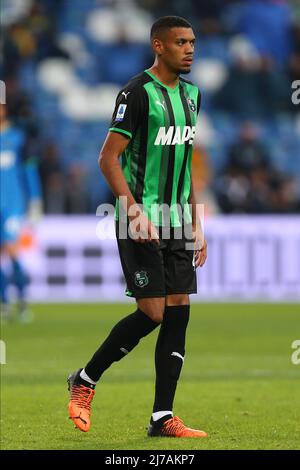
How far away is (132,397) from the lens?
835 cm

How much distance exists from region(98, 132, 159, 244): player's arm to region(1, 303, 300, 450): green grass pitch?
1.03m

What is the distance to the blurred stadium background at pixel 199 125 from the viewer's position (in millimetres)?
18078

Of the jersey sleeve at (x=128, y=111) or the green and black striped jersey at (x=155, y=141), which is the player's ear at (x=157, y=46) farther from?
the jersey sleeve at (x=128, y=111)

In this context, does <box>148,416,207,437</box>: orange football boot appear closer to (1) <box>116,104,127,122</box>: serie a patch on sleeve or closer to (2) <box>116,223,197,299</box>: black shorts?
(2) <box>116,223,197,299</box>: black shorts

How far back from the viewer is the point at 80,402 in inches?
253

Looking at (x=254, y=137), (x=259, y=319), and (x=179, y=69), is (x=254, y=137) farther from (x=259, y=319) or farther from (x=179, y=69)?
(x=179, y=69)

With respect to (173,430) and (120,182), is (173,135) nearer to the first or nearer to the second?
(120,182)

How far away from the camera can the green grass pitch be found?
21.0 ft

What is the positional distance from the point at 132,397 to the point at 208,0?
54.2 feet

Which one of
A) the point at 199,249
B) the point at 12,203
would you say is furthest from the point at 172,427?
the point at 12,203

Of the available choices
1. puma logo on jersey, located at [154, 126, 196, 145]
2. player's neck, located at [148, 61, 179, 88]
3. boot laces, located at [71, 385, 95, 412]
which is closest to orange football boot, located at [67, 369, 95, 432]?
boot laces, located at [71, 385, 95, 412]

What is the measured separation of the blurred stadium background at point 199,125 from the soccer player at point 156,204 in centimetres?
1113

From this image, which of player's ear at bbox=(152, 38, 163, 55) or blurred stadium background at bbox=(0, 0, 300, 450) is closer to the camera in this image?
player's ear at bbox=(152, 38, 163, 55)

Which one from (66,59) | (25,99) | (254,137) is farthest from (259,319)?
(66,59)
